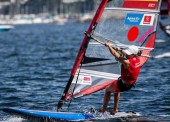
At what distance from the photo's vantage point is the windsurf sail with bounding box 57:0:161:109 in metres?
15.6

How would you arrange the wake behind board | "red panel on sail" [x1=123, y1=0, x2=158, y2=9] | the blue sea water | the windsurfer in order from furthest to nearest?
the blue sea water < "red panel on sail" [x1=123, y1=0, x2=158, y2=9] < the windsurfer < the wake behind board

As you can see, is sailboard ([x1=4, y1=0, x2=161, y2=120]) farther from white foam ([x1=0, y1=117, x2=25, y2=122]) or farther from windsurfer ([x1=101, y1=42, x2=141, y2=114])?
white foam ([x1=0, y1=117, x2=25, y2=122])

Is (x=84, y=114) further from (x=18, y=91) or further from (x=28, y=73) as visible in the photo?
(x=28, y=73)

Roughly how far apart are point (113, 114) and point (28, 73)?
13.3 metres

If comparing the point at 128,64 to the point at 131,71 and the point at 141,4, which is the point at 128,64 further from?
the point at 141,4

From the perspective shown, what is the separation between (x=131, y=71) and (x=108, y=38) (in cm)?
118

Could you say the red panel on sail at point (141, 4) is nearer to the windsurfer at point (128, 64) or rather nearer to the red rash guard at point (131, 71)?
the windsurfer at point (128, 64)

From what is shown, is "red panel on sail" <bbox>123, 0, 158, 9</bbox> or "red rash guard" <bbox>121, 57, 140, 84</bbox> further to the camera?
"red panel on sail" <bbox>123, 0, 158, 9</bbox>

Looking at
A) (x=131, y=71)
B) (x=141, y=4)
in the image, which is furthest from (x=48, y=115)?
(x=141, y=4)

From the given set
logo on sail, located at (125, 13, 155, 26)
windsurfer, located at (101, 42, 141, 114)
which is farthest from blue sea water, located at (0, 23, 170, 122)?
logo on sail, located at (125, 13, 155, 26)

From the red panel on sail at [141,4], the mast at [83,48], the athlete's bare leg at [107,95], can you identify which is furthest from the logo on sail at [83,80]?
the red panel on sail at [141,4]

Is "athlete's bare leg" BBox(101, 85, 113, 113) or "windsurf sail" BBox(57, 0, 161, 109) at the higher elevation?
"windsurf sail" BBox(57, 0, 161, 109)

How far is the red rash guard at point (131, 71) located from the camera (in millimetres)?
15164

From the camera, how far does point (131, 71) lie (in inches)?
597
